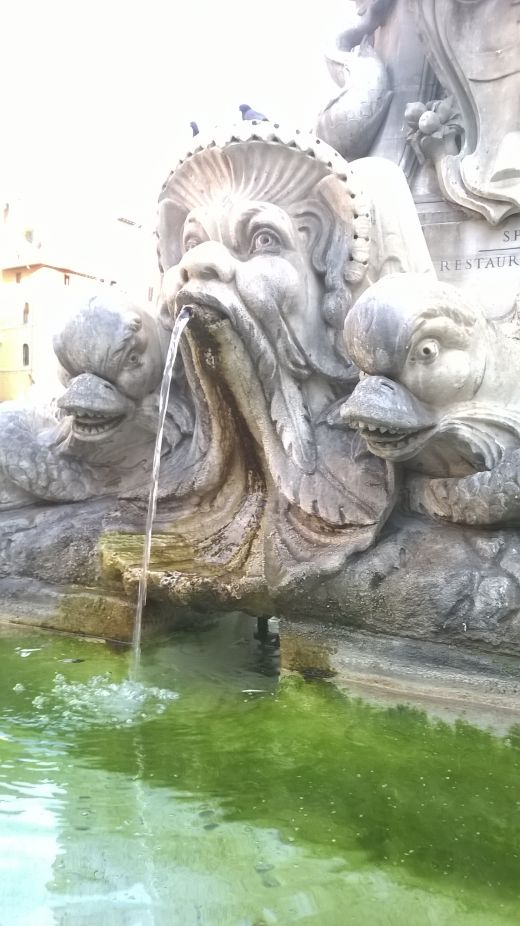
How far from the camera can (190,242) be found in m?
2.99

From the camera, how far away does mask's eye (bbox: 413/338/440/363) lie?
246 centimetres

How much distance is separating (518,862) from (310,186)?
7.23 feet

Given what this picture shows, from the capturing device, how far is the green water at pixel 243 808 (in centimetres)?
153

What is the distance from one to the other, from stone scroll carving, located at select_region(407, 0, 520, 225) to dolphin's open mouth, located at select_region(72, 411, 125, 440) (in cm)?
→ 201

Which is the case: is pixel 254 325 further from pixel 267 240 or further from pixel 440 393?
pixel 440 393

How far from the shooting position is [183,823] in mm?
1799

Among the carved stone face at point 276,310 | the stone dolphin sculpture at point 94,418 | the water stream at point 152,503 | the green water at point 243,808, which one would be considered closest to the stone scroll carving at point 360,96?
the carved stone face at point 276,310

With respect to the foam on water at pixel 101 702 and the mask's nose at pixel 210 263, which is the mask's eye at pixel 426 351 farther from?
the foam on water at pixel 101 702

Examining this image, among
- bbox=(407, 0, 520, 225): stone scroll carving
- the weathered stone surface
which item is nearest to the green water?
the weathered stone surface

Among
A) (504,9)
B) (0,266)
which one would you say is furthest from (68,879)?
(0,266)

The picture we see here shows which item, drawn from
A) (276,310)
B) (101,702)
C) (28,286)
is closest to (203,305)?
(276,310)

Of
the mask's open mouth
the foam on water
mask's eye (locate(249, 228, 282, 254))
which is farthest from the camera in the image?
mask's eye (locate(249, 228, 282, 254))

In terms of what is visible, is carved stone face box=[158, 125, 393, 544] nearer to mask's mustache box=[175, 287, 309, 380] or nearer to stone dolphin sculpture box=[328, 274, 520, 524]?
mask's mustache box=[175, 287, 309, 380]

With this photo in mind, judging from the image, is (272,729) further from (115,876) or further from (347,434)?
(347,434)
